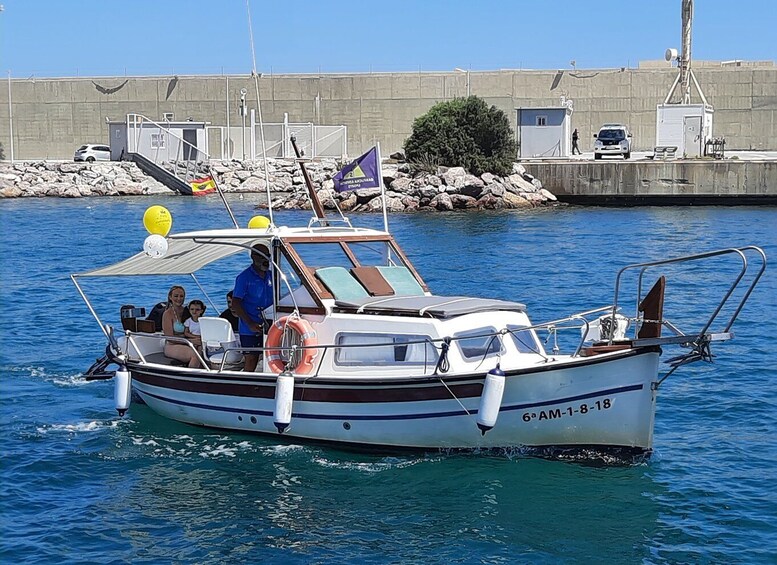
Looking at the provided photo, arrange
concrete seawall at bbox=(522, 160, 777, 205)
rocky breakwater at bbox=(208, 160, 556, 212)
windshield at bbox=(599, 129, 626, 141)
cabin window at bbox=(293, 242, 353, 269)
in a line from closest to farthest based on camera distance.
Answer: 1. cabin window at bbox=(293, 242, 353, 269)
2. rocky breakwater at bbox=(208, 160, 556, 212)
3. concrete seawall at bbox=(522, 160, 777, 205)
4. windshield at bbox=(599, 129, 626, 141)

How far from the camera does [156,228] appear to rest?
1368 cm

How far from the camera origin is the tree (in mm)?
49688

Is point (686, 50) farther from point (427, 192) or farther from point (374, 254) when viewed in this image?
point (374, 254)

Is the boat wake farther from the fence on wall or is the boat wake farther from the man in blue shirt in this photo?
the fence on wall

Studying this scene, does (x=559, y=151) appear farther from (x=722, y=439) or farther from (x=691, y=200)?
(x=722, y=439)

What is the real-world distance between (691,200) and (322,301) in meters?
38.5

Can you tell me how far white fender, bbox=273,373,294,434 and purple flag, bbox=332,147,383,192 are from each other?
9.69 ft

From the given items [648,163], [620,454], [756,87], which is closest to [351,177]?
[620,454]

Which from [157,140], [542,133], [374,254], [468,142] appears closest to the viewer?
[374,254]

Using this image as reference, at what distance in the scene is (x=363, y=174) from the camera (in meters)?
13.8

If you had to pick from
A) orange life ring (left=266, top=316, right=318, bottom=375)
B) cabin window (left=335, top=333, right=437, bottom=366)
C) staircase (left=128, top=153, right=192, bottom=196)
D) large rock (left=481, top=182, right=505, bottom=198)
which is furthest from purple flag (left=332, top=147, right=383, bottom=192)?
staircase (left=128, top=153, right=192, bottom=196)

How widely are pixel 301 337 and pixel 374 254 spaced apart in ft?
6.33

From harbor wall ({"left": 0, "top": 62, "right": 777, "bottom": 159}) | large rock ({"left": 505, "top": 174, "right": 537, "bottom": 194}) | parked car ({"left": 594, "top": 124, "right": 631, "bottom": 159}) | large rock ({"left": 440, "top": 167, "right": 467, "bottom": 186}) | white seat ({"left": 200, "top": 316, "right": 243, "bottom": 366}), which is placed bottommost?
white seat ({"left": 200, "top": 316, "right": 243, "bottom": 366})

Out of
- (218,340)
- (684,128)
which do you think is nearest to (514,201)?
(684,128)
